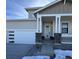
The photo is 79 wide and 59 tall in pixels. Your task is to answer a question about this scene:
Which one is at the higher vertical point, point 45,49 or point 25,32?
point 25,32

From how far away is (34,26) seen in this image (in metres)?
2.21

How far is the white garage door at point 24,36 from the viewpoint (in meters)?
2.00

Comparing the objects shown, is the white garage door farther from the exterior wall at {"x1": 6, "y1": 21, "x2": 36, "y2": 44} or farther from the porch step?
the porch step

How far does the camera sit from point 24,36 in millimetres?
2156

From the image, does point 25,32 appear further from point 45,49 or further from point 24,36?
point 45,49

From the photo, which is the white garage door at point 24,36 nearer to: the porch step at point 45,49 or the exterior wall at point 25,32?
the exterior wall at point 25,32

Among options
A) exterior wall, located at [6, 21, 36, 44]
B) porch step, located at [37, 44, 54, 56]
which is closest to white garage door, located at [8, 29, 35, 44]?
exterior wall, located at [6, 21, 36, 44]

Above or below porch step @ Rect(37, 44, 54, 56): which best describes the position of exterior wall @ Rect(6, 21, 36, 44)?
above

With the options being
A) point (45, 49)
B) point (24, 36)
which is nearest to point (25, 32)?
point (24, 36)

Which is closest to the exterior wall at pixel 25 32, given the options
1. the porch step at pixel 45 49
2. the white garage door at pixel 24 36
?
the white garage door at pixel 24 36

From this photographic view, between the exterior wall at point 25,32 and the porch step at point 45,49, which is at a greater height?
the exterior wall at point 25,32

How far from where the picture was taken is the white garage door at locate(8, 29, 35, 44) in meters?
2.00
